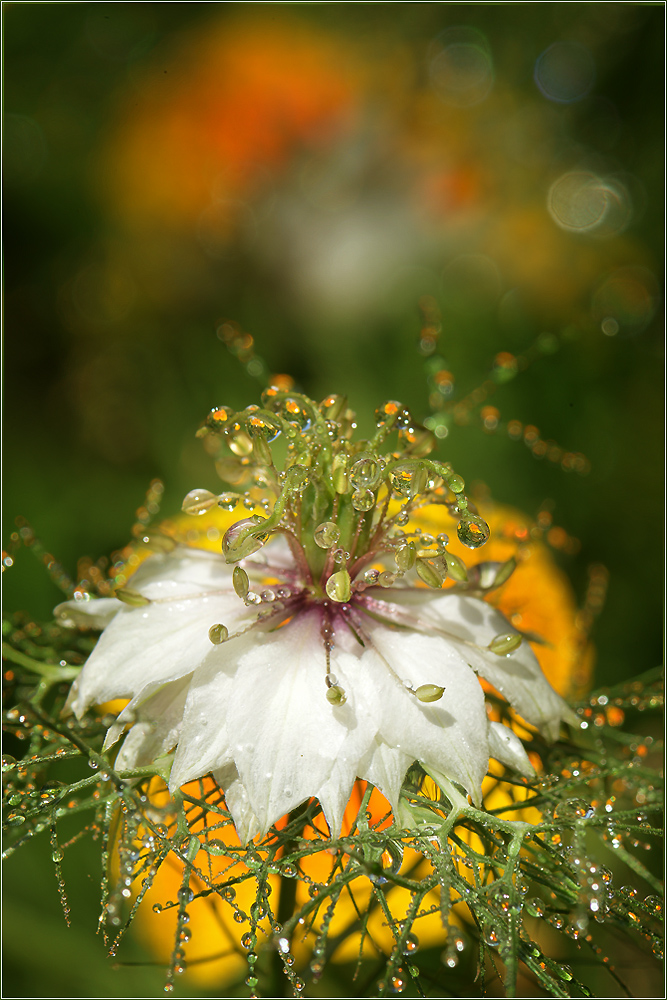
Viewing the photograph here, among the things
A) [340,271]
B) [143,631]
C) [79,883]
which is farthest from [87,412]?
[143,631]

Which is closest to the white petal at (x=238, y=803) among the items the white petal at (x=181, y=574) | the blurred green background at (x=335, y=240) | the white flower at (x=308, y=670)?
the white flower at (x=308, y=670)

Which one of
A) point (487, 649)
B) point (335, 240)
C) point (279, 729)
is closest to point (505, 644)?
point (487, 649)

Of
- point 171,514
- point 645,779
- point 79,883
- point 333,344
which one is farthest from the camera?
point 333,344

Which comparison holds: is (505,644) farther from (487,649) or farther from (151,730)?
(151,730)

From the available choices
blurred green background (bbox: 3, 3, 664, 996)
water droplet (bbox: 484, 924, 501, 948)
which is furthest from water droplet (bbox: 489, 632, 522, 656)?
blurred green background (bbox: 3, 3, 664, 996)

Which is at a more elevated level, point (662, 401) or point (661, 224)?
point (661, 224)

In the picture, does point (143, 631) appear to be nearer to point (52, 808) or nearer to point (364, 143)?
point (52, 808)
